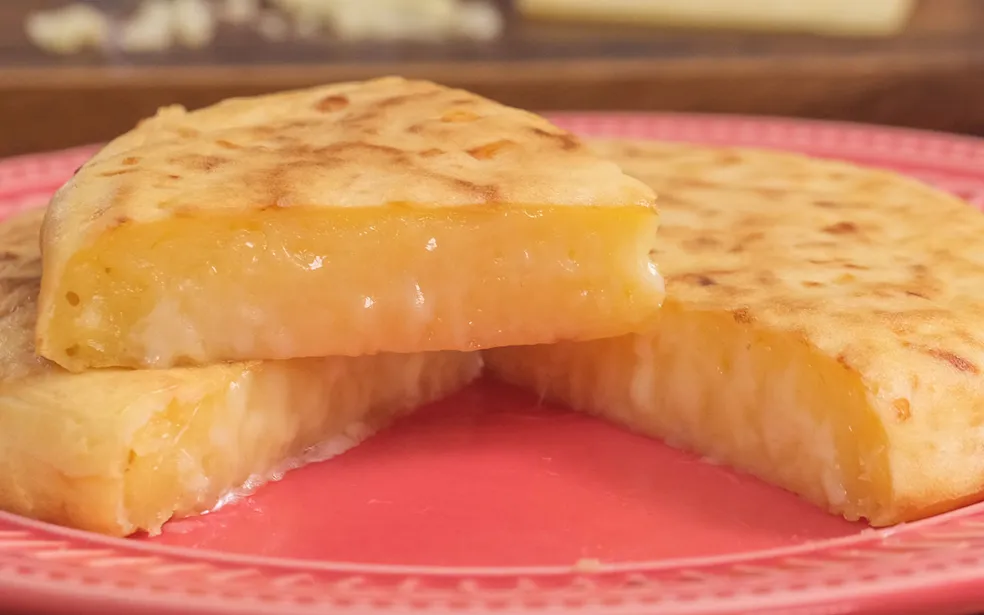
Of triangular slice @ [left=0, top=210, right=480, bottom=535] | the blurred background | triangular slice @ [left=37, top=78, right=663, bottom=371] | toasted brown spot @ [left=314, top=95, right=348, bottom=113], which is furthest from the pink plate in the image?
the blurred background

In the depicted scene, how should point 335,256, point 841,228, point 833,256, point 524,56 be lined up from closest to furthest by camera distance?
point 335,256 < point 833,256 < point 841,228 < point 524,56

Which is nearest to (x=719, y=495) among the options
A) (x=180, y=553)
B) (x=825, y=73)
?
(x=180, y=553)

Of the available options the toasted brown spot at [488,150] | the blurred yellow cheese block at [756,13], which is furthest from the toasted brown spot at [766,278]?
the blurred yellow cheese block at [756,13]

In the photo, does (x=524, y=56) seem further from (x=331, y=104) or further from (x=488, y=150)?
(x=488, y=150)

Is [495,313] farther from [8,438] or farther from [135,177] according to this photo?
[8,438]

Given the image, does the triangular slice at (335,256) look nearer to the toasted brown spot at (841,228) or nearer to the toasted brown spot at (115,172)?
the toasted brown spot at (115,172)

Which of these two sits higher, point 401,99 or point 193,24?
point 401,99

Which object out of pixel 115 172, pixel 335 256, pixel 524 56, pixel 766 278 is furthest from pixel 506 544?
pixel 524 56
